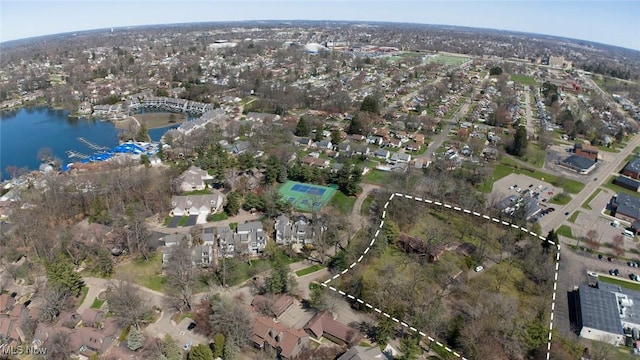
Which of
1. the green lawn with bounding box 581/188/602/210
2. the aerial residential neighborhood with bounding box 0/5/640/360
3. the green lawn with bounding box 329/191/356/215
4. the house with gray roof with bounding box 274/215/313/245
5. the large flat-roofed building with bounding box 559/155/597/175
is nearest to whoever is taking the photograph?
the aerial residential neighborhood with bounding box 0/5/640/360

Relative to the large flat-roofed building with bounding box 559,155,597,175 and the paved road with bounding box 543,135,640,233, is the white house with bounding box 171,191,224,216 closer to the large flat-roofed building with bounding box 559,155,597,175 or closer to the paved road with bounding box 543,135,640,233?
the paved road with bounding box 543,135,640,233

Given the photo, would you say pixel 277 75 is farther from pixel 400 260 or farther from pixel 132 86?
pixel 400 260

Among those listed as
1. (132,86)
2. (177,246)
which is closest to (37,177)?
(177,246)

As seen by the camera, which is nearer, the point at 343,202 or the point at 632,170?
the point at 343,202

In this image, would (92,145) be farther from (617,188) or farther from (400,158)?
(617,188)

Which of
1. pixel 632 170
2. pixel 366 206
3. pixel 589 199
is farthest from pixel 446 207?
pixel 632 170

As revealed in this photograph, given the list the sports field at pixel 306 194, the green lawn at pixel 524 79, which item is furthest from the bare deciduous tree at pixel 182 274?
the green lawn at pixel 524 79

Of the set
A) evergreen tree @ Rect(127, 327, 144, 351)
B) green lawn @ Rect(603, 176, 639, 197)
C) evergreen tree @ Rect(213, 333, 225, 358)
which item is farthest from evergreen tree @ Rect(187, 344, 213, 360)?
green lawn @ Rect(603, 176, 639, 197)
